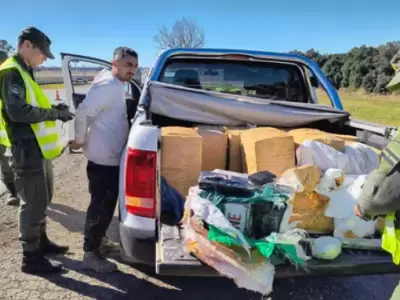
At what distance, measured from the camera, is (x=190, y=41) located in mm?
26484

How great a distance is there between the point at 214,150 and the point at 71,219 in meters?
2.44

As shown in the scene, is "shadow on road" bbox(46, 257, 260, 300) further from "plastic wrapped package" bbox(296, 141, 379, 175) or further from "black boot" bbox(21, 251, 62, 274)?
"plastic wrapped package" bbox(296, 141, 379, 175)

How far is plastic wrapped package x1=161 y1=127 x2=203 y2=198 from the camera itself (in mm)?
2932

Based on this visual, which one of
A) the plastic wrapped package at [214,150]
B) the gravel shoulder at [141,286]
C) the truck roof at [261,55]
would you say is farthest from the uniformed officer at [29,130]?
the truck roof at [261,55]

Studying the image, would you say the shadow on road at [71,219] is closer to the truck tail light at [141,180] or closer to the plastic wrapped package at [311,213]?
A: the truck tail light at [141,180]

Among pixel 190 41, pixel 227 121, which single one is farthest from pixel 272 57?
pixel 190 41

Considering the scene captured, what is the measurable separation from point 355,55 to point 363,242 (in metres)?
28.9

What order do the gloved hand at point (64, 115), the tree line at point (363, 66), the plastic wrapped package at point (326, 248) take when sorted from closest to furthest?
the plastic wrapped package at point (326, 248) → the gloved hand at point (64, 115) → the tree line at point (363, 66)

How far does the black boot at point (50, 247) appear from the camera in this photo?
3.98 meters

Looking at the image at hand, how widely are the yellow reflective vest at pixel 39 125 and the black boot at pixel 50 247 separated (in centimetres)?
100

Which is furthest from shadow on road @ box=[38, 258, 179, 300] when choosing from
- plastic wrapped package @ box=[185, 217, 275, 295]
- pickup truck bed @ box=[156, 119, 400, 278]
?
plastic wrapped package @ box=[185, 217, 275, 295]

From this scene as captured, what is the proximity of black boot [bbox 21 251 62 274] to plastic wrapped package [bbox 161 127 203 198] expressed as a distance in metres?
1.48

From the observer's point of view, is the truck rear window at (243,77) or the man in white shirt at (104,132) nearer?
the man in white shirt at (104,132)

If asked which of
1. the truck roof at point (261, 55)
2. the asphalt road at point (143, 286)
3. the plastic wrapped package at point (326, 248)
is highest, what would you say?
the truck roof at point (261, 55)
